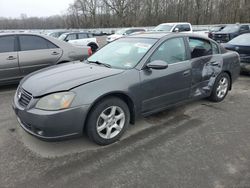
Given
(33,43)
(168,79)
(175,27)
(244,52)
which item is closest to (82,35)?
(175,27)

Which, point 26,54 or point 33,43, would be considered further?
point 33,43

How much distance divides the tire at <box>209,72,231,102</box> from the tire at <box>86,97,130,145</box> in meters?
2.38

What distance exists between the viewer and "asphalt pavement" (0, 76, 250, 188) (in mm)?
2525

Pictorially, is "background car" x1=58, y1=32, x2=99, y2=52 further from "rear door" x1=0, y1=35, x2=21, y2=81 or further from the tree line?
the tree line

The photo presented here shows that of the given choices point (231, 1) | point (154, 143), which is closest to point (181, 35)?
point (154, 143)

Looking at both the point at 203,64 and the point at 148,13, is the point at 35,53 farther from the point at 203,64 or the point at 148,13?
the point at 148,13

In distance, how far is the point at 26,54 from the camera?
5730mm

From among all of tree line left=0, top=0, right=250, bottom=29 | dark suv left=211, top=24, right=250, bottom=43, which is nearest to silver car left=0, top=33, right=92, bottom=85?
dark suv left=211, top=24, right=250, bottom=43

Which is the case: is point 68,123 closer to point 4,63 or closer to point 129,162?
point 129,162

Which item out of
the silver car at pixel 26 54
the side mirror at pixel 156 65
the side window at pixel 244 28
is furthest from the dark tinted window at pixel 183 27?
the side mirror at pixel 156 65

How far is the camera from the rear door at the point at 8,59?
215 inches

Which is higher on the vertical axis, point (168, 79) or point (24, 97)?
point (168, 79)

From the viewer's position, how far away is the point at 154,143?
129 inches

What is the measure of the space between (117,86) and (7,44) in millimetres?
3852
